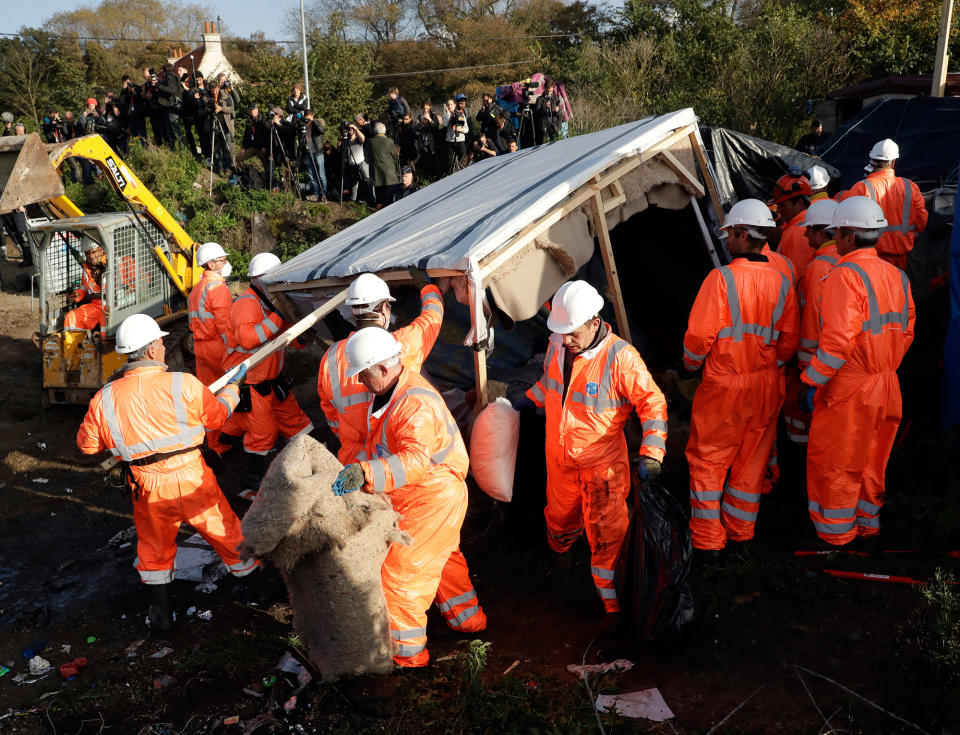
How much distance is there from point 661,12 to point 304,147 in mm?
11189

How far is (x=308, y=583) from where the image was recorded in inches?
138

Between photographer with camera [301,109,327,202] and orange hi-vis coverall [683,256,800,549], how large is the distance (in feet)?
35.8

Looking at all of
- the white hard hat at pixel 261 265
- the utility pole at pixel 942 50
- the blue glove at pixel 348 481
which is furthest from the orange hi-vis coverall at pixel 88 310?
the utility pole at pixel 942 50

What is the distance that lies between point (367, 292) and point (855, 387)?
287cm

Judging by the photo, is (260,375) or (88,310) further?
(88,310)

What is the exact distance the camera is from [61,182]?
7340 millimetres

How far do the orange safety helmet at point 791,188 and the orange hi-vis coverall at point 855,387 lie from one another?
2.33m

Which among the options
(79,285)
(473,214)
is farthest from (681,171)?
(79,285)

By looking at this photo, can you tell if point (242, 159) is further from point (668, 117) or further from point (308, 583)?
point (308, 583)

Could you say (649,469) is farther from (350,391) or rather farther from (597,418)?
(350,391)

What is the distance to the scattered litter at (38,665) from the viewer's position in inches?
169

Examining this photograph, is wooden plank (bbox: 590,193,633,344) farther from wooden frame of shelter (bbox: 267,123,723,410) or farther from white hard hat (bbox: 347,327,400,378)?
white hard hat (bbox: 347,327,400,378)

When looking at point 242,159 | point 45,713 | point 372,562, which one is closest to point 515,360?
point 372,562

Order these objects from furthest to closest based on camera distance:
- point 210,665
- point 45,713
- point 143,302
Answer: point 143,302, point 210,665, point 45,713
